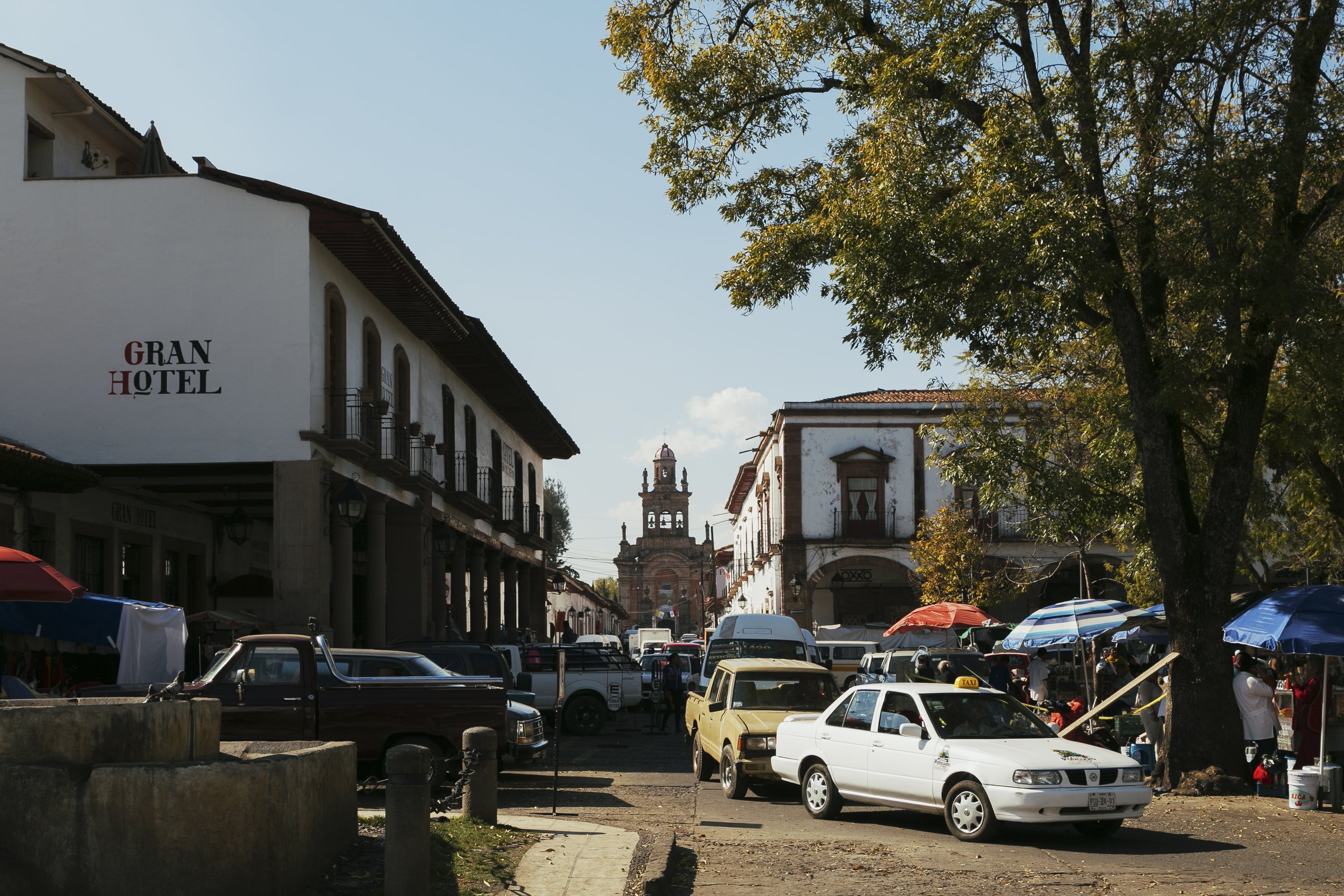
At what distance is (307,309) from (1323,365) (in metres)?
15.1

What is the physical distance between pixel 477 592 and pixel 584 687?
10445 mm

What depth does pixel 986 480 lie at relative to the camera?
66.5 feet

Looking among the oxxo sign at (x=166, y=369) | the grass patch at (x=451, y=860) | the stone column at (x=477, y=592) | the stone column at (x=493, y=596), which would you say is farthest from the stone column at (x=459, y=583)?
the grass patch at (x=451, y=860)

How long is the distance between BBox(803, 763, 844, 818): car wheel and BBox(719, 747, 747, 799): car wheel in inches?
56.6

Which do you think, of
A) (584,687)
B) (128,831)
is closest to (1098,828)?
(128,831)

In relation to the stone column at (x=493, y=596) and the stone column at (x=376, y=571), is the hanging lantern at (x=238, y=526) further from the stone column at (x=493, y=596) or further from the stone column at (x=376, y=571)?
the stone column at (x=493, y=596)

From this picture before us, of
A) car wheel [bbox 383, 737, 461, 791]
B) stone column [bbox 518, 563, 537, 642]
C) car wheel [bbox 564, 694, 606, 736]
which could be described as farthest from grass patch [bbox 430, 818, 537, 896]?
stone column [bbox 518, 563, 537, 642]

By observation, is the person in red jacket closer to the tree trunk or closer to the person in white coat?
the person in white coat

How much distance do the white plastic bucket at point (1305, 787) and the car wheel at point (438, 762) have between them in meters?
8.73

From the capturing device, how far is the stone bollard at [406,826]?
7.95m

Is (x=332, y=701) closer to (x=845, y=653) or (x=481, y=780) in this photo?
(x=481, y=780)

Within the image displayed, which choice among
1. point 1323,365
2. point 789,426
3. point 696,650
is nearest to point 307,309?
point 1323,365

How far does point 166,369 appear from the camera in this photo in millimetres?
22406

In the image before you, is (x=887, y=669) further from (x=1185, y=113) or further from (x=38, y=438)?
(x=38, y=438)
